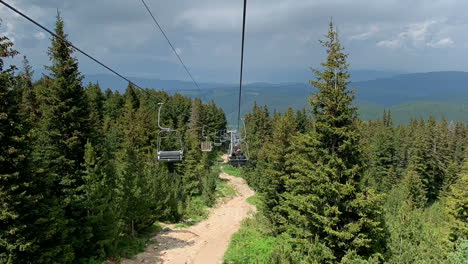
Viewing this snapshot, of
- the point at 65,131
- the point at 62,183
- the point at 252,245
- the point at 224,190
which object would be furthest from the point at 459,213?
the point at 224,190

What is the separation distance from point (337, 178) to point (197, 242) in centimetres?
1664

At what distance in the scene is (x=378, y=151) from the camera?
64250mm

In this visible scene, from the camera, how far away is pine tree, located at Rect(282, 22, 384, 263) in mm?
17547

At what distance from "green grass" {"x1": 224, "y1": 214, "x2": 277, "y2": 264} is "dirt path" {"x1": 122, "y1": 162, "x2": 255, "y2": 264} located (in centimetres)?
100

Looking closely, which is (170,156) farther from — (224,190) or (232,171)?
(232,171)

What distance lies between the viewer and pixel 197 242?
29.4 meters

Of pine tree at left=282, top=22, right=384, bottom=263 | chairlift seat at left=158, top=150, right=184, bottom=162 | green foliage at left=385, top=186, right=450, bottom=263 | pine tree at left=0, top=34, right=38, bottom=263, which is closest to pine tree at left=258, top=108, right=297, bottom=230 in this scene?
pine tree at left=282, top=22, right=384, bottom=263

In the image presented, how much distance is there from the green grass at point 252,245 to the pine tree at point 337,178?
206 inches

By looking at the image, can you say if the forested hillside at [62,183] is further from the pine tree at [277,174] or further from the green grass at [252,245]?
the pine tree at [277,174]

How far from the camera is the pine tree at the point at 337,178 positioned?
17.5m

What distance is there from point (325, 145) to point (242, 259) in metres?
11.1

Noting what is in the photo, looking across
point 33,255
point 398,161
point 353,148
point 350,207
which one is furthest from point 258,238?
point 398,161

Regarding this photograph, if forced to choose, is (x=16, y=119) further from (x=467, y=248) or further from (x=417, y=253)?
(x=467, y=248)

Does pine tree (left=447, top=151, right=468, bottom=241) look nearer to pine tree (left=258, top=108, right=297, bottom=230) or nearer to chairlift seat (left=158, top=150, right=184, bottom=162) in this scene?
pine tree (left=258, top=108, right=297, bottom=230)
